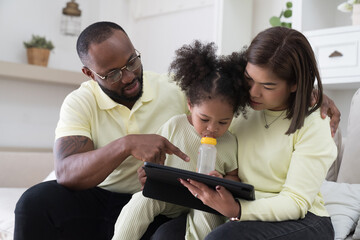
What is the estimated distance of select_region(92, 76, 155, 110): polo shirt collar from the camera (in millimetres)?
1689

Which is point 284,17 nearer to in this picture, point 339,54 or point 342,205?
point 339,54

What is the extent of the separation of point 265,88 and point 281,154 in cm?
19

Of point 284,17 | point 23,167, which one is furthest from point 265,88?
point 23,167

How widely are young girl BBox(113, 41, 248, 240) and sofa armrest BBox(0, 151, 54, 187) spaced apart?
1.92 m

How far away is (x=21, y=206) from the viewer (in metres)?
1.43

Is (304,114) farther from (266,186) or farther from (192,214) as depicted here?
(192,214)

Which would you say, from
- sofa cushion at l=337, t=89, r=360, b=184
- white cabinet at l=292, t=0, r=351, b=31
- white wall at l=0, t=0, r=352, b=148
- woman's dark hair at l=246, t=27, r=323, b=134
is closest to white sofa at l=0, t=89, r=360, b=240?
sofa cushion at l=337, t=89, r=360, b=184

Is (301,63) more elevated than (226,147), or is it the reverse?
(301,63)

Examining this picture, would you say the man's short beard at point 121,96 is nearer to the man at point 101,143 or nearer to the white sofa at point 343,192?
the man at point 101,143

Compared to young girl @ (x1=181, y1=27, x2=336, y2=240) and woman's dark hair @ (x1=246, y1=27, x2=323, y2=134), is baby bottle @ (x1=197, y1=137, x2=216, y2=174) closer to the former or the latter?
young girl @ (x1=181, y1=27, x2=336, y2=240)

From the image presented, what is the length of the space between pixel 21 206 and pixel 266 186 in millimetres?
725

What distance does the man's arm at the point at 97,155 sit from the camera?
1390 millimetres

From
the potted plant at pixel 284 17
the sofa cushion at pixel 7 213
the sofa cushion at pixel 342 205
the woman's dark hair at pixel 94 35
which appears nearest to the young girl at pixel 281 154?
the sofa cushion at pixel 342 205

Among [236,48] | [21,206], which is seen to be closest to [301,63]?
[21,206]
